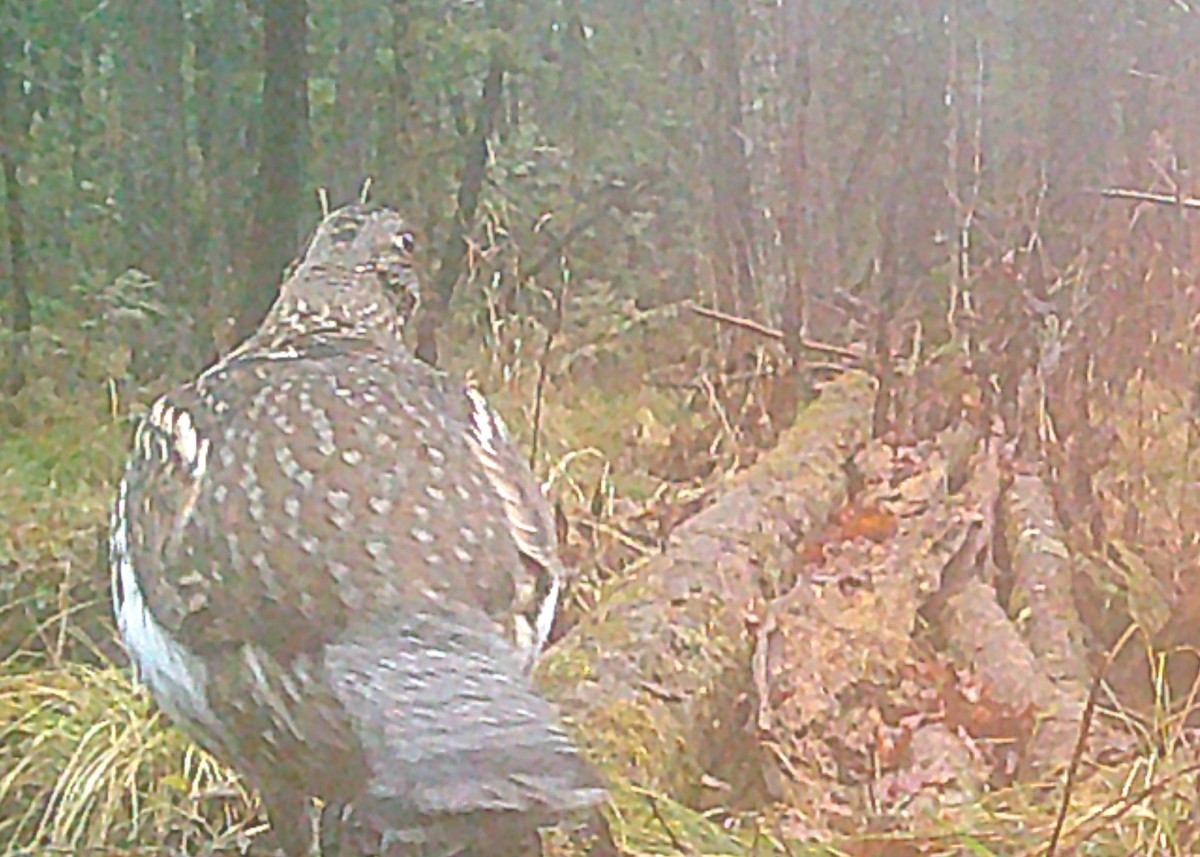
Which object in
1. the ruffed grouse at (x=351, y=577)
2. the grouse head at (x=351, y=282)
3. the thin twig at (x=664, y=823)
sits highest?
the grouse head at (x=351, y=282)

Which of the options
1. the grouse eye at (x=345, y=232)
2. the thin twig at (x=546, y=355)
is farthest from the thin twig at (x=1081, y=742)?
the grouse eye at (x=345, y=232)

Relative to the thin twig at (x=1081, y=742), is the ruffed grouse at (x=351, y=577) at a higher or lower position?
higher

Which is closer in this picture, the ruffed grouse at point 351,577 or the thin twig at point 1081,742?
the ruffed grouse at point 351,577

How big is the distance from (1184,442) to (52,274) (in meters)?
1.47

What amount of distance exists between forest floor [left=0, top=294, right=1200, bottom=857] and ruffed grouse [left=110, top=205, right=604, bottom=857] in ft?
0.42

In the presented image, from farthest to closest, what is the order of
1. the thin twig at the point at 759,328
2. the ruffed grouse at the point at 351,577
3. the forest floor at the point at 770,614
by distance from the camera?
the thin twig at the point at 759,328 → the forest floor at the point at 770,614 → the ruffed grouse at the point at 351,577

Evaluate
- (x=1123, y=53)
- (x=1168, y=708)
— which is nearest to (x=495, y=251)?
(x=1123, y=53)

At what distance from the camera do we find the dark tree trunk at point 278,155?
6.74 ft

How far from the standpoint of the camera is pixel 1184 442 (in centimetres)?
221

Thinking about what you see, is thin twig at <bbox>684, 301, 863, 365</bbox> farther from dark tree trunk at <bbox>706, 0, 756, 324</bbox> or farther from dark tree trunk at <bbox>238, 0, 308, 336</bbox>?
dark tree trunk at <bbox>238, 0, 308, 336</bbox>

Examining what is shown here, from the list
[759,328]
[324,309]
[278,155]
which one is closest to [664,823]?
[759,328]

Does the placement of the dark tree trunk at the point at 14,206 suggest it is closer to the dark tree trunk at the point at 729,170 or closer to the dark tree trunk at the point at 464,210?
the dark tree trunk at the point at 464,210

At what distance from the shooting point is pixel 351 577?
1.66 meters

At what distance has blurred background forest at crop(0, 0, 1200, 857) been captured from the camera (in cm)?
205
